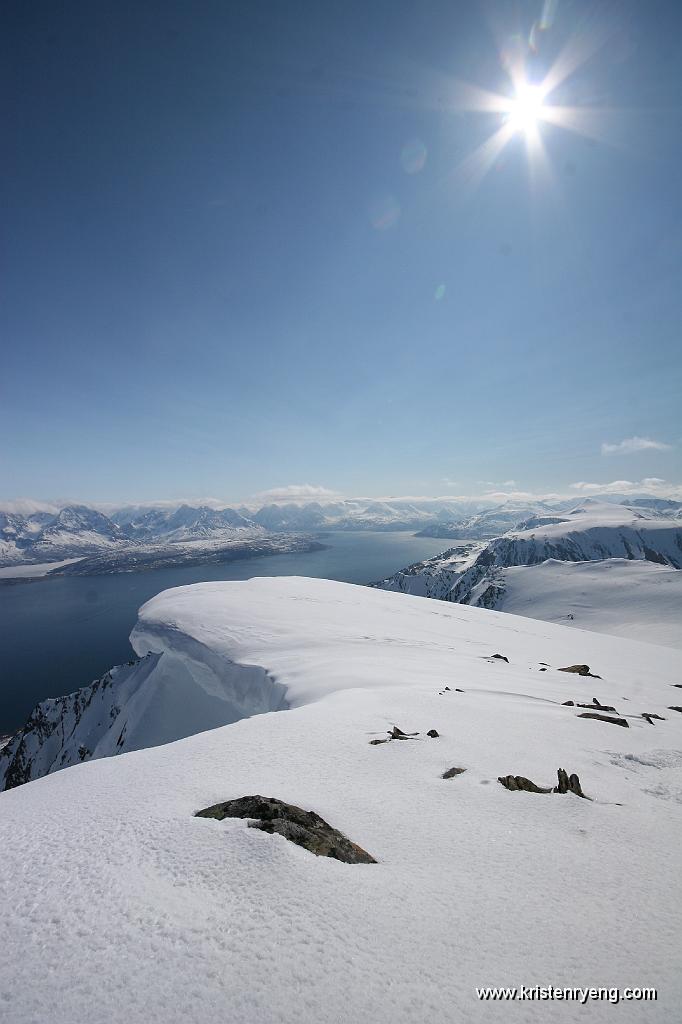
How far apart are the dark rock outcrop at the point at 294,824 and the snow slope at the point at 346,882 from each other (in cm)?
25

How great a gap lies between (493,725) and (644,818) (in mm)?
4105

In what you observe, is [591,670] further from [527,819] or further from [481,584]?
[481,584]

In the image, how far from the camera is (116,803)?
5.32 meters

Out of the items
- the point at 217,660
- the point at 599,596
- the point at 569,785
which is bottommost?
the point at 599,596

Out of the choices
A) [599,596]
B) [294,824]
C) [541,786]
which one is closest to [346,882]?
[294,824]

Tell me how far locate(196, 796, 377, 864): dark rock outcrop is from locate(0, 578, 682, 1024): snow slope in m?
0.25

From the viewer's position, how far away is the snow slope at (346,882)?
2635mm

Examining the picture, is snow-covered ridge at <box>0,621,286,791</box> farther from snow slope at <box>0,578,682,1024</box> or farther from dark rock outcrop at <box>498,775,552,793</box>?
dark rock outcrop at <box>498,775,552,793</box>

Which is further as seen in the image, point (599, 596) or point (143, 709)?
point (599, 596)

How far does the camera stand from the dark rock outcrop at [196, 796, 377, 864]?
4281 mm

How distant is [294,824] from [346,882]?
106 cm

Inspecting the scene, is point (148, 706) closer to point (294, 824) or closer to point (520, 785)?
point (294, 824)

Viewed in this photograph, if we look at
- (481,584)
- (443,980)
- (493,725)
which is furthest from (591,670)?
(481,584)

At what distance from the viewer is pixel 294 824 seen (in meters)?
4.57
